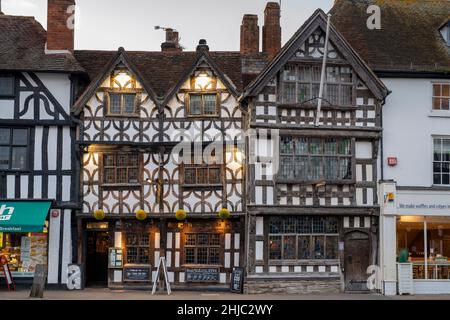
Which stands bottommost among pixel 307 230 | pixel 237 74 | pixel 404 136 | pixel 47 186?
pixel 307 230

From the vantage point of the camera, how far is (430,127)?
2288 centimetres

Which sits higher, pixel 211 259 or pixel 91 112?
pixel 91 112

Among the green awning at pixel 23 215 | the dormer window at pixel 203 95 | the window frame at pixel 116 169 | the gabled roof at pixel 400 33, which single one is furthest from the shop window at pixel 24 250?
the gabled roof at pixel 400 33

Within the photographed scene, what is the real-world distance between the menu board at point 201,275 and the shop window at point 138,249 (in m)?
1.54

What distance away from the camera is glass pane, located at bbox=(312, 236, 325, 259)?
22156mm

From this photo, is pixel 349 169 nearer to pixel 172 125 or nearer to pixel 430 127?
pixel 430 127

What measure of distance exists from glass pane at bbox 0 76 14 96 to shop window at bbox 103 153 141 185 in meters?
3.73

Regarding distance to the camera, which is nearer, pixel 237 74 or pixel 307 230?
pixel 307 230

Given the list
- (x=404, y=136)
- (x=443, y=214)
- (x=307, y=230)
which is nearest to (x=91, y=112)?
(x=307, y=230)

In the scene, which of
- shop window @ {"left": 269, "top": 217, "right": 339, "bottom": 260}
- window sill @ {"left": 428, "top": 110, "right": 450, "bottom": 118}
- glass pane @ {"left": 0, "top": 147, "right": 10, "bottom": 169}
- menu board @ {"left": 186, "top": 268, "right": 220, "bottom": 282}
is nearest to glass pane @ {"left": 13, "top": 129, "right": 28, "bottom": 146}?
glass pane @ {"left": 0, "top": 147, "right": 10, "bottom": 169}

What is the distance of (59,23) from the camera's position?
23.3 meters

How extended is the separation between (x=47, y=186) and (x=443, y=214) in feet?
42.3

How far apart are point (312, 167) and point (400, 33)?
634 cm

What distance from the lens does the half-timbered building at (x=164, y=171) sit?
73.4ft
